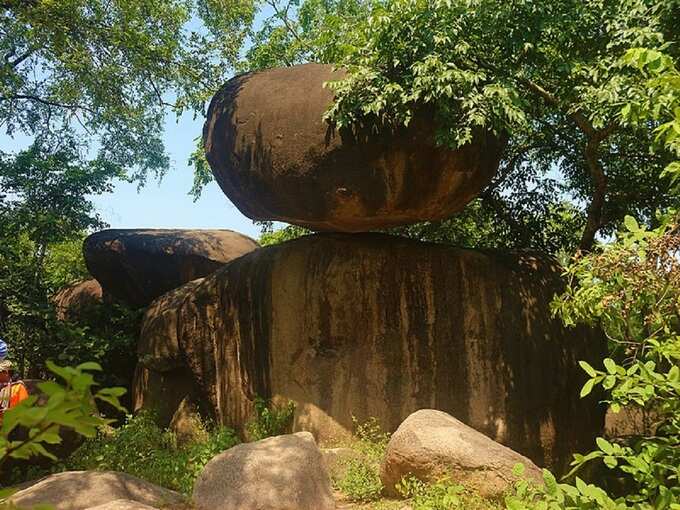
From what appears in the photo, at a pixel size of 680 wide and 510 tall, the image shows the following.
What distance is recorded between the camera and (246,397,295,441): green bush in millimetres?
8203

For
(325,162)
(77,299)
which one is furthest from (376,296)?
(77,299)

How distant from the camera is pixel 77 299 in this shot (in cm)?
1275

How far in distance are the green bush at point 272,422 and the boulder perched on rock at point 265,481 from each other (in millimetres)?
2572

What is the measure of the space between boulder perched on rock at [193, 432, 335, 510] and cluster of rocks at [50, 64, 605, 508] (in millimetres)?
2537

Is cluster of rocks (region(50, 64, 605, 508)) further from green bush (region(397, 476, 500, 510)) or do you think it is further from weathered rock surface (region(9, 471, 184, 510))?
weathered rock surface (region(9, 471, 184, 510))

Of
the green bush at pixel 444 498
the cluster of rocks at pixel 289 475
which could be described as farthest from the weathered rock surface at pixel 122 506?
the green bush at pixel 444 498

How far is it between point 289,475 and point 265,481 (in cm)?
19

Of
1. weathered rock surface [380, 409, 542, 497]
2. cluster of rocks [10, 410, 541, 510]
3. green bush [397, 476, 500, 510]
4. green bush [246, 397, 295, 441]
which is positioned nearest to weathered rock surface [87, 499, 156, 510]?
cluster of rocks [10, 410, 541, 510]

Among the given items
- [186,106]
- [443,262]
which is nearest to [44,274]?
[186,106]

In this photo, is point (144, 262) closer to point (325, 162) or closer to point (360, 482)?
A: point (325, 162)

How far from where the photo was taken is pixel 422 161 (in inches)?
295

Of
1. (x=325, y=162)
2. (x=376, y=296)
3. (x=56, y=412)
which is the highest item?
(x=325, y=162)

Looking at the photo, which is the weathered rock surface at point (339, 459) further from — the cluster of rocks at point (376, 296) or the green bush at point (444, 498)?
the green bush at point (444, 498)

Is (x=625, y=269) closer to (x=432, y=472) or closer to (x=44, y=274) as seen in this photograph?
(x=432, y=472)
